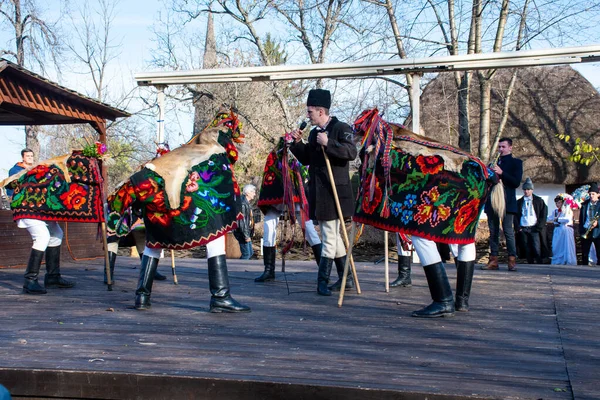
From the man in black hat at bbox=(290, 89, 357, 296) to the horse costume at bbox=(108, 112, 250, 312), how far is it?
0.90 metres

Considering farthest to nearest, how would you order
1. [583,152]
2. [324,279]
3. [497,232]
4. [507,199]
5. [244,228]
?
[583,152] < [244,228] < [507,199] < [497,232] < [324,279]

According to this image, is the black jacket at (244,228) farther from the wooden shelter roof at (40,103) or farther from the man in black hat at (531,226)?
the man in black hat at (531,226)

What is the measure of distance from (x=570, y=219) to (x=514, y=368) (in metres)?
10.6

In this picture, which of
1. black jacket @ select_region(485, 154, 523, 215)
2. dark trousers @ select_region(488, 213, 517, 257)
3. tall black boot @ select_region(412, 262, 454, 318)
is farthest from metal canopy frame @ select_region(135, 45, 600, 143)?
tall black boot @ select_region(412, 262, 454, 318)

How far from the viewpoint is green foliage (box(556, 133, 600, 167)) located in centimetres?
1644

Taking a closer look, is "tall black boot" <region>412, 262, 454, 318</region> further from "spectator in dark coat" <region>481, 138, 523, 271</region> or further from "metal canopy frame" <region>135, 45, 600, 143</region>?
"metal canopy frame" <region>135, 45, 600, 143</region>

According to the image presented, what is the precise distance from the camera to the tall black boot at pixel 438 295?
5.27 meters

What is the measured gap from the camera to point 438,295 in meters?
5.30

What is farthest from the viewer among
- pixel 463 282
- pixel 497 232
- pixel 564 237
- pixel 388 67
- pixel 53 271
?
pixel 564 237

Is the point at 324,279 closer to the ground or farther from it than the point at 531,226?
closer to the ground

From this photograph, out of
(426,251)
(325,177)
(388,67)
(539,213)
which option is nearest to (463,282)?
(426,251)

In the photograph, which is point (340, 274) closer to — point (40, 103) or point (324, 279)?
point (324, 279)

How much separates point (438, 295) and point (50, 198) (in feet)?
12.5

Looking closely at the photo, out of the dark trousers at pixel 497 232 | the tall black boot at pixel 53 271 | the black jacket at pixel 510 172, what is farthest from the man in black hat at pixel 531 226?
the tall black boot at pixel 53 271
